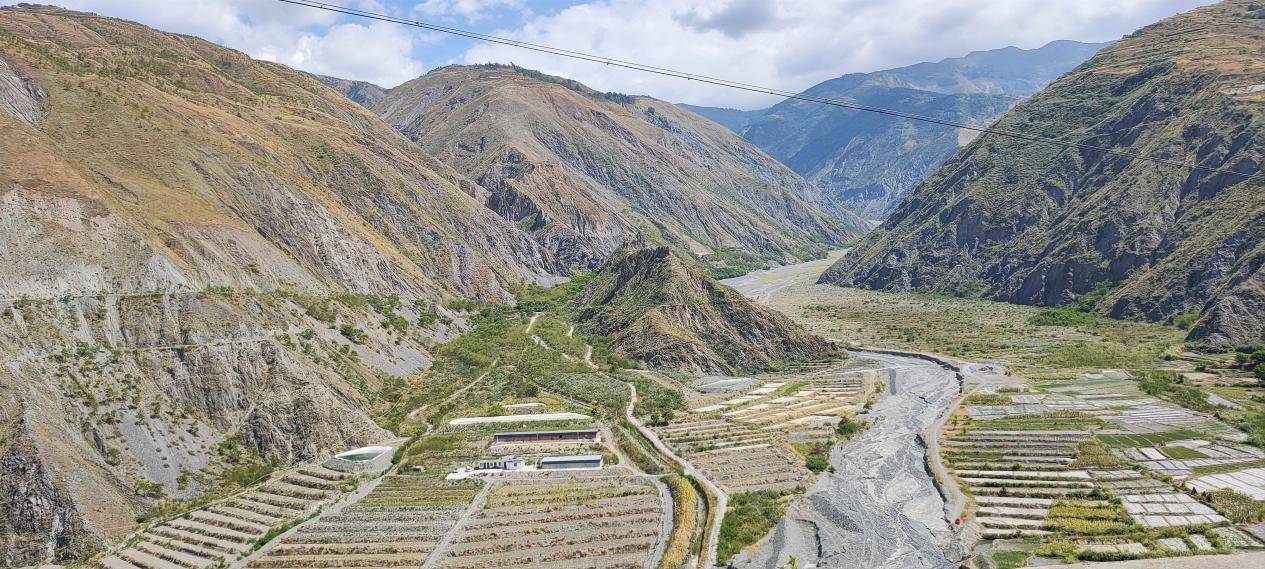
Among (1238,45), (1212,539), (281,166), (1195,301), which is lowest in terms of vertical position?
(1212,539)

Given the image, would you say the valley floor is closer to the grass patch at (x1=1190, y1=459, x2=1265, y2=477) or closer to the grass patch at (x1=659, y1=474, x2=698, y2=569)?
the grass patch at (x1=1190, y1=459, x2=1265, y2=477)

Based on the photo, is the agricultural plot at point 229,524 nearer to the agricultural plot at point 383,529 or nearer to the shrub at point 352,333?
the agricultural plot at point 383,529

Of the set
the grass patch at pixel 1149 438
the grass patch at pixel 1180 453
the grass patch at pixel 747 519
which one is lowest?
the grass patch at pixel 747 519

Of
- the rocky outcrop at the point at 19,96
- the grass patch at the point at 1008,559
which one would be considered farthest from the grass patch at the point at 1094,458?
the rocky outcrop at the point at 19,96

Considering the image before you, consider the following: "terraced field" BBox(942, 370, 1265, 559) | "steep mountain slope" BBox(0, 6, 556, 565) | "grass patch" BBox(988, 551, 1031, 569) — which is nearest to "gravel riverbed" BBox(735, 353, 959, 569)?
"grass patch" BBox(988, 551, 1031, 569)

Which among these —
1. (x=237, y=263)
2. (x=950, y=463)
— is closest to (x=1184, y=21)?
(x=950, y=463)

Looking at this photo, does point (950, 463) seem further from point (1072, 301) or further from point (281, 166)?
point (281, 166)

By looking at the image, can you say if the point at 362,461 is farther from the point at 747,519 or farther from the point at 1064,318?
the point at 1064,318
